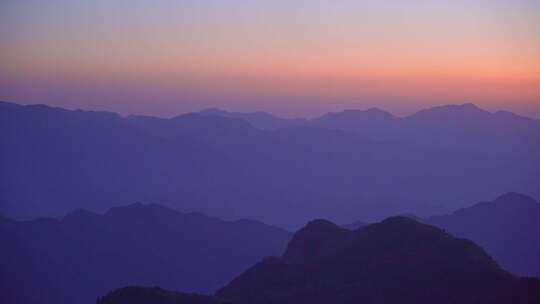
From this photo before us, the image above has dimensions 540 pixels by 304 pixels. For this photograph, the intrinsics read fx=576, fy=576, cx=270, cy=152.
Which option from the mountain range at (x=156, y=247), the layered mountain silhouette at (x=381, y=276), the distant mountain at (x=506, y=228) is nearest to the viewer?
the layered mountain silhouette at (x=381, y=276)

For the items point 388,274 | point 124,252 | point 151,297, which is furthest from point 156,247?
point 388,274

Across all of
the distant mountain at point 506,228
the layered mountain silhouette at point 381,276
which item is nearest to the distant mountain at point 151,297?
the layered mountain silhouette at point 381,276

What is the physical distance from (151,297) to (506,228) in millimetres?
79548

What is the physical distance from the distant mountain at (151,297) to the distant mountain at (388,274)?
5058mm

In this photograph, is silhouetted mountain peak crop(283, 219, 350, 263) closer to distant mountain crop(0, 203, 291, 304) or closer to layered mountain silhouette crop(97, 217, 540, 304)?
layered mountain silhouette crop(97, 217, 540, 304)

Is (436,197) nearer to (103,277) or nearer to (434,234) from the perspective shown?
(103,277)

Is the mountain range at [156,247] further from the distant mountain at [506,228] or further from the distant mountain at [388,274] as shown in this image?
the distant mountain at [388,274]

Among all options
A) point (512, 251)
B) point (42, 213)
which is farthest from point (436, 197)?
point (42, 213)

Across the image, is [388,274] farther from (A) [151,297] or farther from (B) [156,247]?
(B) [156,247]

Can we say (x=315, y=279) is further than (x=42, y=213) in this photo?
No

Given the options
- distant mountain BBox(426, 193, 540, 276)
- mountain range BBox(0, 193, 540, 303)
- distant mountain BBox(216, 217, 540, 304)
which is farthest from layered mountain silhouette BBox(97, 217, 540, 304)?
distant mountain BBox(426, 193, 540, 276)

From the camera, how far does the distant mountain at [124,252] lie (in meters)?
84.6

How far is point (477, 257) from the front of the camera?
42000mm

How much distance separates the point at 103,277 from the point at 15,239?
76.5ft
